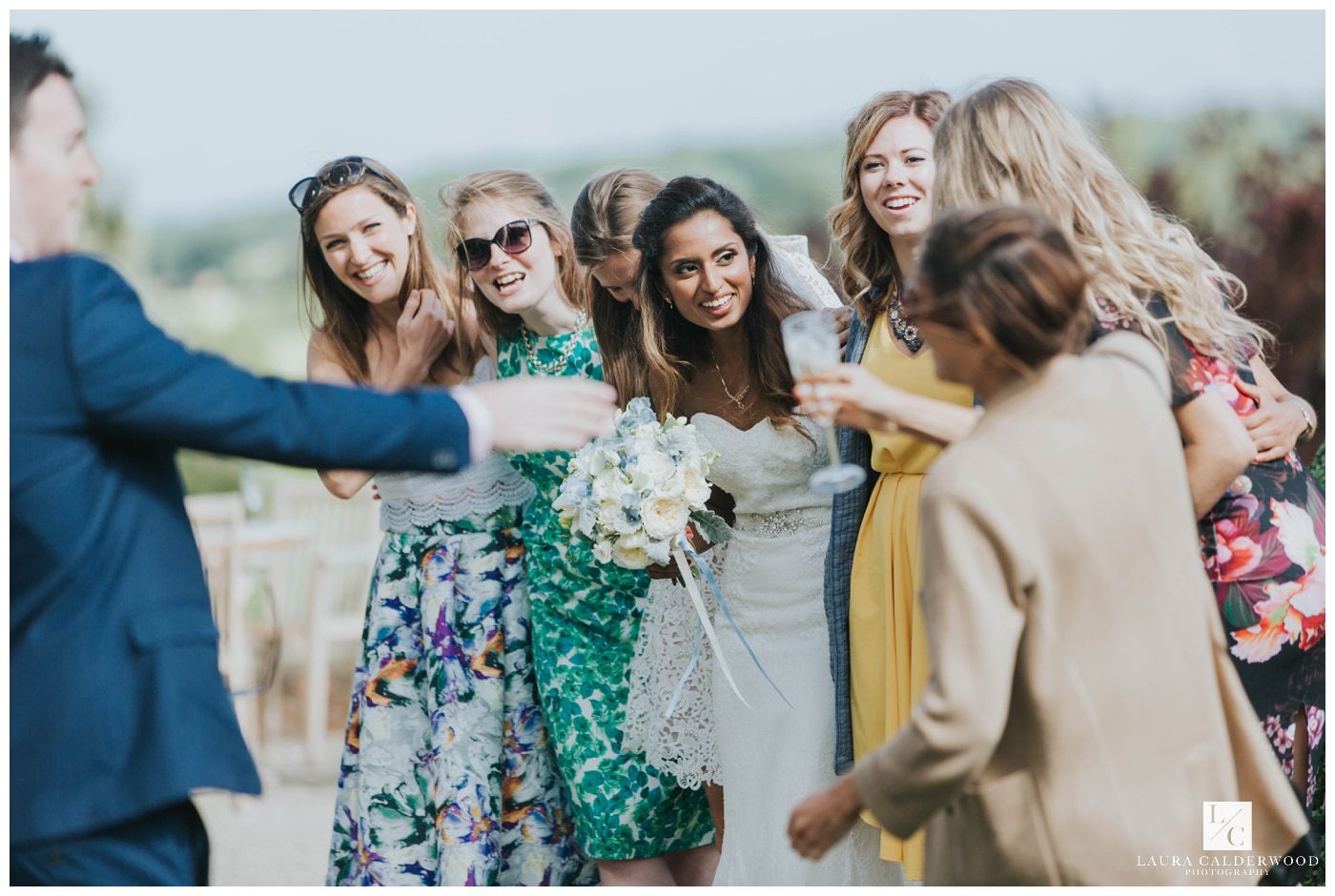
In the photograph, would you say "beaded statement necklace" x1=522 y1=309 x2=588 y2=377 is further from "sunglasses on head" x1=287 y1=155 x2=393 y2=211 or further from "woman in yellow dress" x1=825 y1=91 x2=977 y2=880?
"woman in yellow dress" x1=825 y1=91 x2=977 y2=880

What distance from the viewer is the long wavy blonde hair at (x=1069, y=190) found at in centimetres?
318

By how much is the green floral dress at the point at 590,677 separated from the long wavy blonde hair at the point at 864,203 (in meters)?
1.13

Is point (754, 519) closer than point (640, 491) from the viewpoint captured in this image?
No

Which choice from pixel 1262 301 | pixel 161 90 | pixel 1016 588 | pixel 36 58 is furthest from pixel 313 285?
pixel 161 90

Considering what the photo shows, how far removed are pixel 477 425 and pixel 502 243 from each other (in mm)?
2015

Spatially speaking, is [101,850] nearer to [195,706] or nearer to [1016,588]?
[195,706]

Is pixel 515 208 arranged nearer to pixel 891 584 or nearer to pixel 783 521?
pixel 783 521

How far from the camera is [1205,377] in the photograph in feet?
10.5

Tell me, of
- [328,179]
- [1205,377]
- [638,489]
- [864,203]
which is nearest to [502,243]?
[328,179]

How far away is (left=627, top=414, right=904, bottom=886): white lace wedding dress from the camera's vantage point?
400cm

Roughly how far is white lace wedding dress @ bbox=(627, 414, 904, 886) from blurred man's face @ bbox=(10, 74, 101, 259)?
6.82 ft

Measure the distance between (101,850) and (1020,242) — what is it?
197 centimetres

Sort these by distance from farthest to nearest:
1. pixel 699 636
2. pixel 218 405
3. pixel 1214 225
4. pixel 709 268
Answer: pixel 1214 225, pixel 699 636, pixel 709 268, pixel 218 405

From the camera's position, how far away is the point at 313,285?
4.70m
